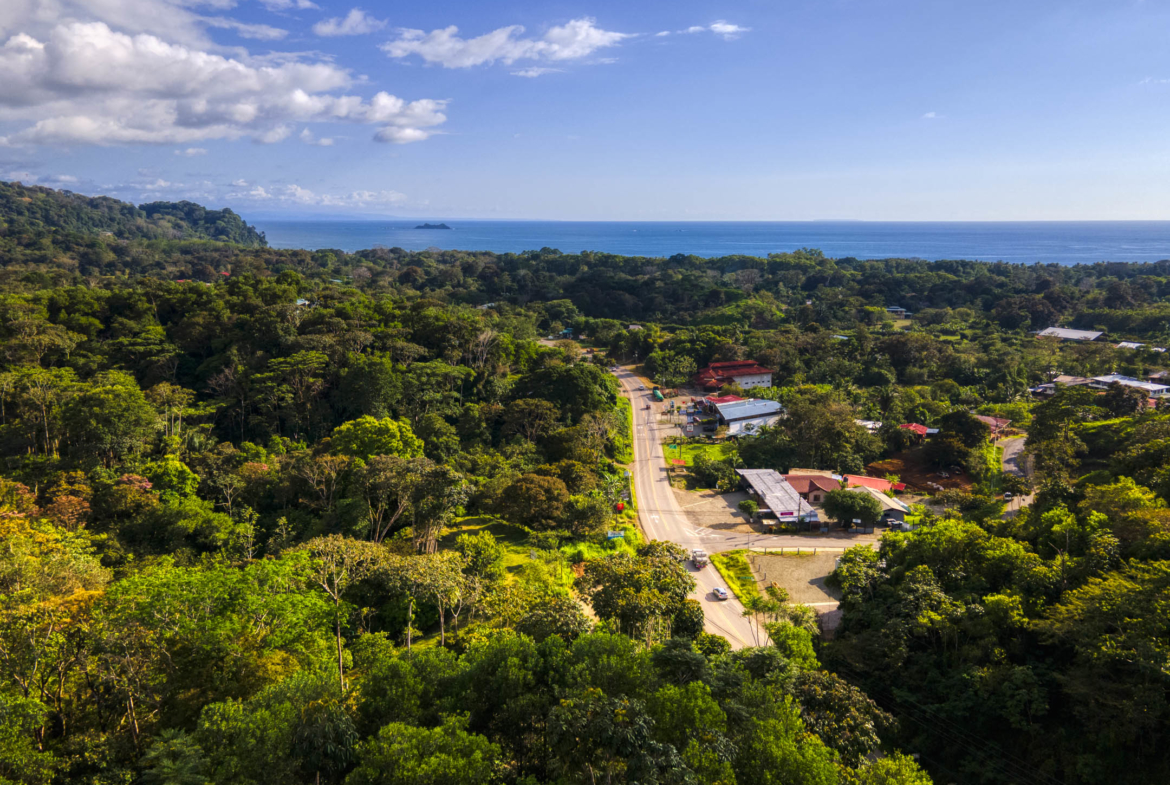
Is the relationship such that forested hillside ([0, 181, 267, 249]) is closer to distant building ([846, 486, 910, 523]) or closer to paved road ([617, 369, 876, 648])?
paved road ([617, 369, 876, 648])

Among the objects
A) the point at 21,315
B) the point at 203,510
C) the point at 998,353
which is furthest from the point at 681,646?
the point at 998,353

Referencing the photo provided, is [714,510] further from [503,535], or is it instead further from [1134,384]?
[1134,384]

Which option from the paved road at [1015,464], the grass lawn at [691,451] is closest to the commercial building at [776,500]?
the grass lawn at [691,451]

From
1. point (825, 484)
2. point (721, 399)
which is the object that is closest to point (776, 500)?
point (825, 484)

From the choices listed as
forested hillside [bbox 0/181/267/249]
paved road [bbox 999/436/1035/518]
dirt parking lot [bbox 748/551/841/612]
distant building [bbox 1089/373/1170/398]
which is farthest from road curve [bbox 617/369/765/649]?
forested hillside [bbox 0/181/267/249]

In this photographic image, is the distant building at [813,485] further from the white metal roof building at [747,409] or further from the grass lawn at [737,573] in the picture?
the white metal roof building at [747,409]

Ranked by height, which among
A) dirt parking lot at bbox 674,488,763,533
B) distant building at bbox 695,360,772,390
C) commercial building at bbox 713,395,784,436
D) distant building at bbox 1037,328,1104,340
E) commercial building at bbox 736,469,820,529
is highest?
distant building at bbox 1037,328,1104,340
